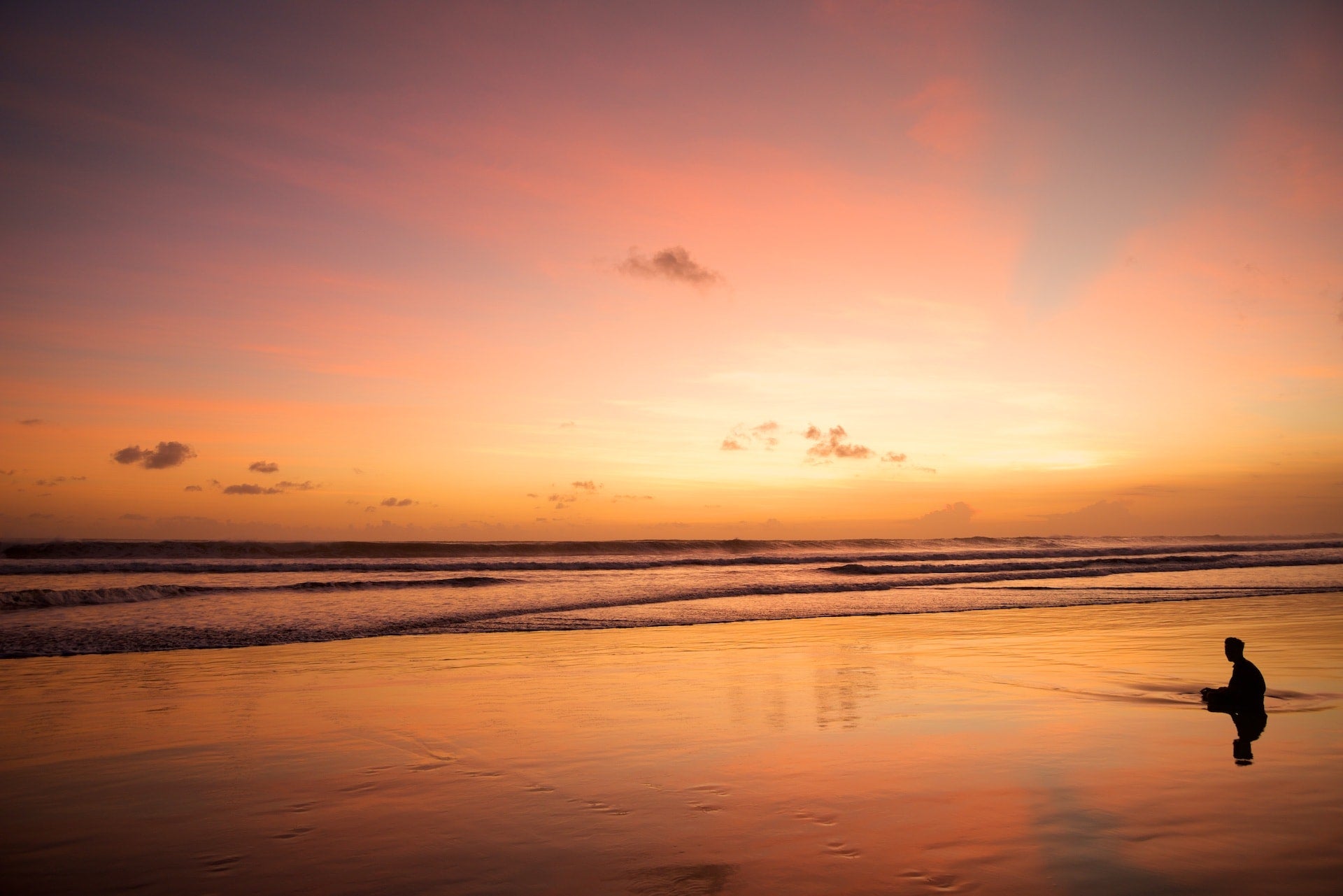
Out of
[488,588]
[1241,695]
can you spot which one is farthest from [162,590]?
[1241,695]

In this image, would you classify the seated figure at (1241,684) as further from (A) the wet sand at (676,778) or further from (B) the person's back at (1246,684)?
(A) the wet sand at (676,778)

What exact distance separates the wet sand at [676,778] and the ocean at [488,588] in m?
6.59

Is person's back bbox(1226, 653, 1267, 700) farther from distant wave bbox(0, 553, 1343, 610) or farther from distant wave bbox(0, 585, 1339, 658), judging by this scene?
distant wave bbox(0, 553, 1343, 610)

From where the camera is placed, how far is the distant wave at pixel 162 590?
86.1ft

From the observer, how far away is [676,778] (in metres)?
7.82

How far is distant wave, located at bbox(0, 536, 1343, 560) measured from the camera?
60.7 m

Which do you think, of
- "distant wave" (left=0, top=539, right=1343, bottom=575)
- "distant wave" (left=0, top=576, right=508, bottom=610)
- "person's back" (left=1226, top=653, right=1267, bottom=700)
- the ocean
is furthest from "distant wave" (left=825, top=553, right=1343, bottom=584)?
"person's back" (left=1226, top=653, right=1267, bottom=700)

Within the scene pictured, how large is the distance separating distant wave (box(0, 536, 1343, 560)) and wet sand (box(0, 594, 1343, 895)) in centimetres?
5407

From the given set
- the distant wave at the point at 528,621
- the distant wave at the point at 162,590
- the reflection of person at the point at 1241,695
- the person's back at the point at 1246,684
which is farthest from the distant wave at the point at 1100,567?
the person's back at the point at 1246,684

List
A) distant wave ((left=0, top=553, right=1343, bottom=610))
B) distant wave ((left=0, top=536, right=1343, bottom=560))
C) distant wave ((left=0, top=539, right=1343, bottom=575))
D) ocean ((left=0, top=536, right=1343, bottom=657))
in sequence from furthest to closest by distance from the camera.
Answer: distant wave ((left=0, top=536, right=1343, bottom=560)), distant wave ((left=0, top=539, right=1343, bottom=575)), distant wave ((left=0, top=553, right=1343, bottom=610)), ocean ((left=0, top=536, right=1343, bottom=657))

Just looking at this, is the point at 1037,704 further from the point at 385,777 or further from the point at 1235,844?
the point at 385,777

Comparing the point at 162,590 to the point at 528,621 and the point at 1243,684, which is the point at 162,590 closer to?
the point at 528,621

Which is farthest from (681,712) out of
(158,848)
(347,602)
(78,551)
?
(78,551)

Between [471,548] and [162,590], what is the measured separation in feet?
156
